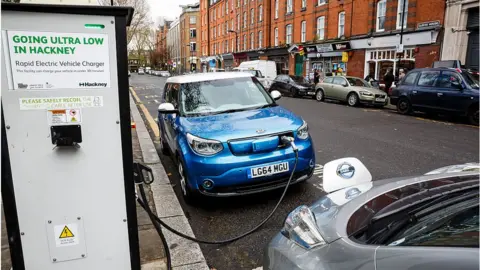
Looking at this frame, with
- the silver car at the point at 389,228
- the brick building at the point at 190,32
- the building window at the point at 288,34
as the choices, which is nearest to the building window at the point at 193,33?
the brick building at the point at 190,32

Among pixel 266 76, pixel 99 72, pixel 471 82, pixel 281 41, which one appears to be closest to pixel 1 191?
pixel 99 72

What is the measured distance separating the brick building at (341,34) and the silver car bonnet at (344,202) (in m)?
18.0

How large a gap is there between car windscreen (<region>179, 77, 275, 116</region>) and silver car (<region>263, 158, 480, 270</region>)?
104 inches

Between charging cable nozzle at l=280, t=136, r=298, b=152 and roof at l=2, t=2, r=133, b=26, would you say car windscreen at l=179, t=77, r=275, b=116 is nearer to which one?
charging cable nozzle at l=280, t=136, r=298, b=152

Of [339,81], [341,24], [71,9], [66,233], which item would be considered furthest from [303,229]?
[341,24]

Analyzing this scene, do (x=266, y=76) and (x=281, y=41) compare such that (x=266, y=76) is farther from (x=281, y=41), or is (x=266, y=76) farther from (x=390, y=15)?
(x=390, y=15)

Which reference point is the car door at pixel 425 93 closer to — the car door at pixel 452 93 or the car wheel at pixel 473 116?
the car door at pixel 452 93

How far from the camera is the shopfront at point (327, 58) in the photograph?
25.6m

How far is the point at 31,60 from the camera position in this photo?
195cm

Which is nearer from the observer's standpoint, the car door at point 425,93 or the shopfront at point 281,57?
the car door at point 425,93

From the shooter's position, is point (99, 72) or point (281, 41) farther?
point (281, 41)

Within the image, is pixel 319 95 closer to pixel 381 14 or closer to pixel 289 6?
pixel 381 14

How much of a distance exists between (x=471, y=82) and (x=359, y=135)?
4925 mm

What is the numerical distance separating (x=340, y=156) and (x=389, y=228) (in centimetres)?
511
